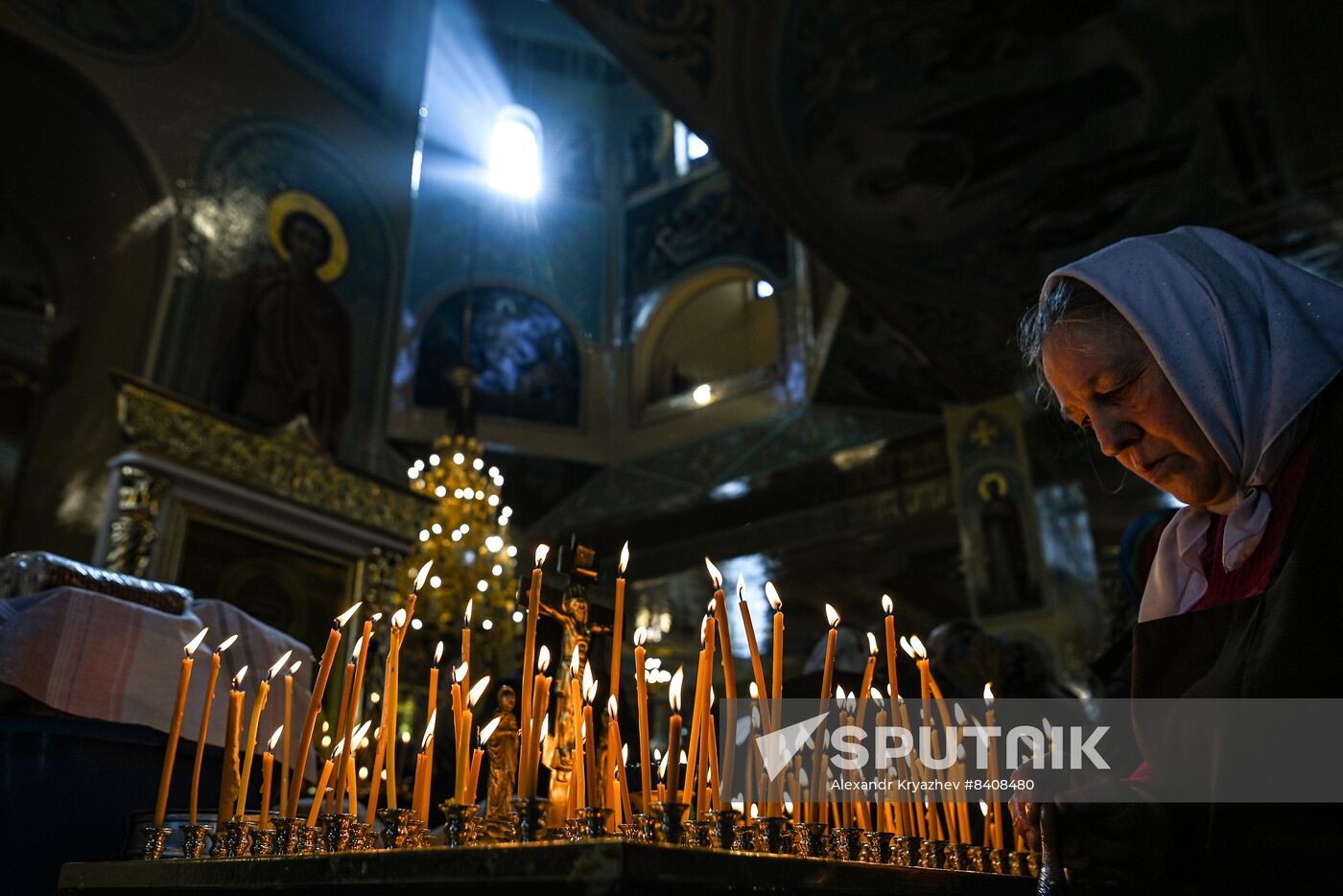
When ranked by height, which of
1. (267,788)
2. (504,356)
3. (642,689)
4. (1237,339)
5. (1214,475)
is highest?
(504,356)

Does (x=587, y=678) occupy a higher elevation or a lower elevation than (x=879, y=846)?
higher

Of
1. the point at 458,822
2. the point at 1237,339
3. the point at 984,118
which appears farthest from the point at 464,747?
the point at 984,118

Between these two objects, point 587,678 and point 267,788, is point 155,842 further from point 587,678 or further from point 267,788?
point 587,678

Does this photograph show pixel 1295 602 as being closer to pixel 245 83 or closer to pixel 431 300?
pixel 245 83

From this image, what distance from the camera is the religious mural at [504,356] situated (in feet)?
45.2

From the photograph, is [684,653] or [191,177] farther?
[684,653]

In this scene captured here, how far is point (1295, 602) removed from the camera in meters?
1.11

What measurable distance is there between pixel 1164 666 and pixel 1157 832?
0.73 ft

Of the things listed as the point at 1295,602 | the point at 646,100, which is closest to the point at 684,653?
the point at 646,100

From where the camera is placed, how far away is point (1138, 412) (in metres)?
1.39

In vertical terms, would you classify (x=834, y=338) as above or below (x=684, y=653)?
above

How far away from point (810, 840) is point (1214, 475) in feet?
2.46

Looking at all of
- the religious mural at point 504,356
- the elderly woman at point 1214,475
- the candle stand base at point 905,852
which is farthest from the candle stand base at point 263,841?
the religious mural at point 504,356

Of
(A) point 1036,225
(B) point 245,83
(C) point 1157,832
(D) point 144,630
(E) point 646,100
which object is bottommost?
(C) point 1157,832
